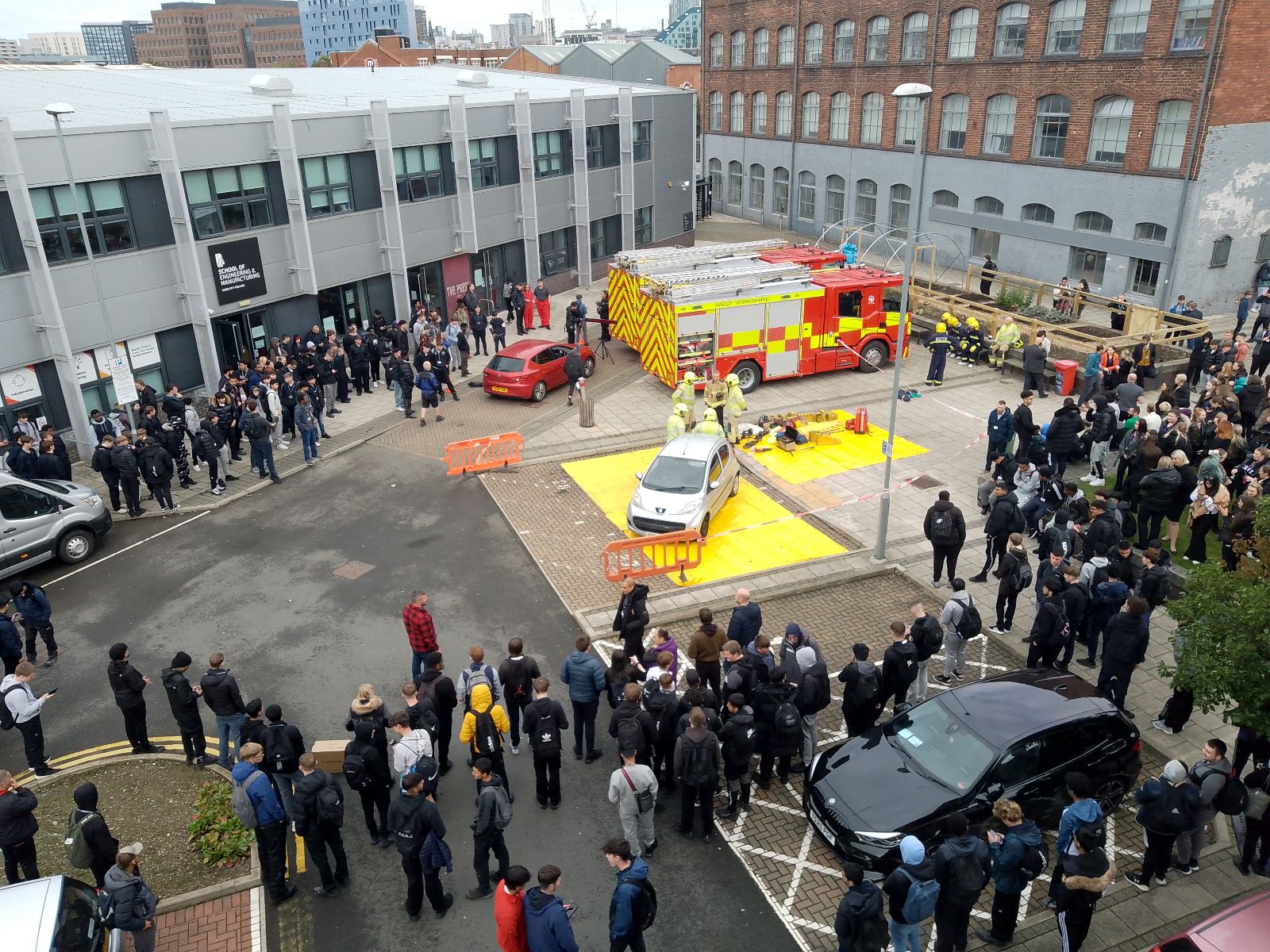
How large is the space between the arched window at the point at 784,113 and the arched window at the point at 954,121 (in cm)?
1055

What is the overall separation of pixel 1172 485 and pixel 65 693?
57.1 feet

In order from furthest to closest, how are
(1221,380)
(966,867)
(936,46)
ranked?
1. (936,46)
2. (1221,380)
3. (966,867)

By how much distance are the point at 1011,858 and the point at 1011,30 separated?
3413 cm

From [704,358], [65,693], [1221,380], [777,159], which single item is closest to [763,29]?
[777,159]

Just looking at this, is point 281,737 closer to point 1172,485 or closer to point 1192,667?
point 1192,667

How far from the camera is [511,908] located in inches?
296

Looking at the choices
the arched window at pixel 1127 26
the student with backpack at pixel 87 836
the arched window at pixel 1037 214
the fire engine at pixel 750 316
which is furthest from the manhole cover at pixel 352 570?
the arched window at pixel 1127 26

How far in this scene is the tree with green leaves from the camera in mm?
8227

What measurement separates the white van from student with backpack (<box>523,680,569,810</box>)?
37.0 feet

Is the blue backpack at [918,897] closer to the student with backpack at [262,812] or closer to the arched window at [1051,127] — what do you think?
the student with backpack at [262,812]

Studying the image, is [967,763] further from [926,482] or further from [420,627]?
[926,482]

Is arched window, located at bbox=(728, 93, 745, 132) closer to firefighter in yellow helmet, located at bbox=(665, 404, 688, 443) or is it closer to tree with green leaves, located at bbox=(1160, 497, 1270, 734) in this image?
firefighter in yellow helmet, located at bbox=(665, 404, 688, 443)

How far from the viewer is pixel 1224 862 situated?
9773 millimetres

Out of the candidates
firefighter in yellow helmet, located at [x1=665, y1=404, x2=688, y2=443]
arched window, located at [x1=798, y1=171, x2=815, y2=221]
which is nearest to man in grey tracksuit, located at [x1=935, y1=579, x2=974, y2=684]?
firefighter in yellow helmet, located at [x1=665, y1=404, x2=688, y2=443]
